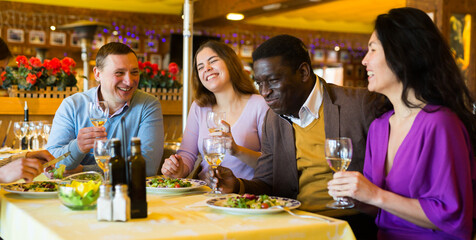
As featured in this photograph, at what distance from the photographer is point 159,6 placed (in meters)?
10.4

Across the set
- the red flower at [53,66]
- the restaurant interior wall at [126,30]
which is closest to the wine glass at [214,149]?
the red flower at [53,66]

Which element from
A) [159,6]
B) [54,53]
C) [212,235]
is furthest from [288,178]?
[54,53]

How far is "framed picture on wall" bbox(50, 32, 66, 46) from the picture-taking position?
10547 mm

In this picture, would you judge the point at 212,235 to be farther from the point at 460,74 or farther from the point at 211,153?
the point at 460,74

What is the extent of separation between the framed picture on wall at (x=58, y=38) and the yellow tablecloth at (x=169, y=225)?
9.25 meters

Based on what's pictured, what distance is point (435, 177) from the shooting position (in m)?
1.71

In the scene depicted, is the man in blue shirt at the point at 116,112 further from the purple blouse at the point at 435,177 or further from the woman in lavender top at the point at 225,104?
the purple blouse at the point at 435,177

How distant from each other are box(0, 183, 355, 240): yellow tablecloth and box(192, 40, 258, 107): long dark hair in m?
1.39

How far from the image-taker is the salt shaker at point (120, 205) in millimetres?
1560

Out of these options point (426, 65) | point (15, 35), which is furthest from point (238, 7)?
point (426, 65)

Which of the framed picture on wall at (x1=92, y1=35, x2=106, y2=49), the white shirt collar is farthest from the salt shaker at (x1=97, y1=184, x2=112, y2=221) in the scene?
the framed picture on wall at (x1=92, y1=35, x2=106, y2=49)

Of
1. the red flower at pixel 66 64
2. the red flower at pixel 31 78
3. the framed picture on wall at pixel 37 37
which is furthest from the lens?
the framed picture on wall at pixel 37 37

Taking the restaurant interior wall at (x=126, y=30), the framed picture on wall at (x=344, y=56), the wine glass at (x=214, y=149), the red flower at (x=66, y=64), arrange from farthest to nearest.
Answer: the framed picture on wall at (x=344, y=56)
the restaurant interior wall at (x=126, y=30)
the red flower at (x=66, y=64)
the wine glass at (x=214, y=149)

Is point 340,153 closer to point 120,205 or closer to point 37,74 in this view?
point 120,205
